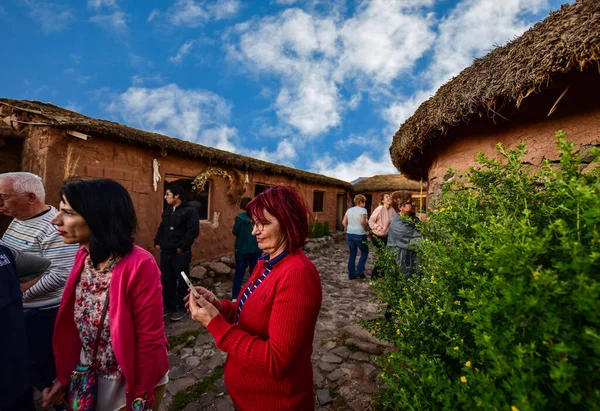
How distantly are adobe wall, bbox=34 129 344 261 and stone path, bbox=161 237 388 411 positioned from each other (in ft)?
6.25

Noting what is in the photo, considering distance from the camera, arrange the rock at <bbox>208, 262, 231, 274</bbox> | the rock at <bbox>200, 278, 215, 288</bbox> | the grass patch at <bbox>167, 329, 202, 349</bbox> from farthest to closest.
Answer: the rock at <bbox>208, 262, 231, 274</bbox> < the rock at <bbox>200, 278, 215, 288</bbox> < the grass patch at <bbox>167, 329, 202, 349</bbox>

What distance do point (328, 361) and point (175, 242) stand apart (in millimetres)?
3003

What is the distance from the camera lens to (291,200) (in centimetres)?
140

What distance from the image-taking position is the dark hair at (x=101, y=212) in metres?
1.42

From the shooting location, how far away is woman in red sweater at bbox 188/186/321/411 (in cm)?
116

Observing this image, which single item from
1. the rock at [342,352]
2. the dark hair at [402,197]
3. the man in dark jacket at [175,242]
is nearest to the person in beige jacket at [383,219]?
the dark hair at [402,197]

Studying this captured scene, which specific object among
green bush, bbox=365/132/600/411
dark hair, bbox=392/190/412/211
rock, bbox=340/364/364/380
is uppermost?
dark hair, bbox=392/190/412/211

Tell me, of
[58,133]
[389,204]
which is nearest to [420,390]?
[389,204]

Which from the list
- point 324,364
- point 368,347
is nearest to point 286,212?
point 324,364

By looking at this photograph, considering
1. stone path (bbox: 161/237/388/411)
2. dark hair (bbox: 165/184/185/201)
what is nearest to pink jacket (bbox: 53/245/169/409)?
stone path (bbox: 161/237/388/411)

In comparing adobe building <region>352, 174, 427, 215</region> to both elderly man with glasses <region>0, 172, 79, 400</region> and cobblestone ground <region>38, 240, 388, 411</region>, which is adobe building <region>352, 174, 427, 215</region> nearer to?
cobblestone ground <region>38, 240, 388, 411</region>

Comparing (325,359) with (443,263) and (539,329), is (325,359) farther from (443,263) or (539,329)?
(539,329)

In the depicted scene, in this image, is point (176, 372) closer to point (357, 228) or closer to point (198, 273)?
point (198, 273)

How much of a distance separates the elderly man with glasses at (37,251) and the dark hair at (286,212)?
167 centimetres
